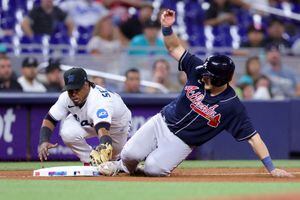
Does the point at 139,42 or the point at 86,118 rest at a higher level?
the point at 139,42

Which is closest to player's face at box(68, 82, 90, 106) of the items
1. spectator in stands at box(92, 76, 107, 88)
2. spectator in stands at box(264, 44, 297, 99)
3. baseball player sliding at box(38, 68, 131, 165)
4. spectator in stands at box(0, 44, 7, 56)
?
baseball player sliding at box(38, 68, 131, 165)

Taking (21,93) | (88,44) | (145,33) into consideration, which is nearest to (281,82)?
(145,33)

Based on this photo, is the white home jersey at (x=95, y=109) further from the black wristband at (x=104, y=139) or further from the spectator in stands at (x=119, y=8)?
the spectator in stands at (x=119, y=8)

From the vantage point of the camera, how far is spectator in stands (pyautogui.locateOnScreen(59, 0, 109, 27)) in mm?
15261

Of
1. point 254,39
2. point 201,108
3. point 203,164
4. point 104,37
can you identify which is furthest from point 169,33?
point 254,39

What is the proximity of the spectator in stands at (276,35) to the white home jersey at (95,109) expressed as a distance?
6.21 m

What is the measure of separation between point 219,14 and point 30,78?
4862 mm

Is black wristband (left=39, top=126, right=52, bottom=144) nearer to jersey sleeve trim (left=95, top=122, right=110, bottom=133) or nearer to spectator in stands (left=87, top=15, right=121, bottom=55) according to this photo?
jersey sleeve trim (left=95, top=122, right=110, bottom=133)

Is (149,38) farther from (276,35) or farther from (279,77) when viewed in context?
(276,35)

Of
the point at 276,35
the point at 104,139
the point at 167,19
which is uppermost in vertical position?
the point at 167,19

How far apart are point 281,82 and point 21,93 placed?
14.6ft

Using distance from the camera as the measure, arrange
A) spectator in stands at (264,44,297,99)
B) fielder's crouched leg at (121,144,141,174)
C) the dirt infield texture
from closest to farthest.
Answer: the dirt infield texture → fielder's crouched leg at (121,144,141,174) → spectator in stands at (264,44,297,99)

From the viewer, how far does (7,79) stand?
1255 centimetres

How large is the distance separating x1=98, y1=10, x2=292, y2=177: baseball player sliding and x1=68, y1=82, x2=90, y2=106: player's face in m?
0.70
